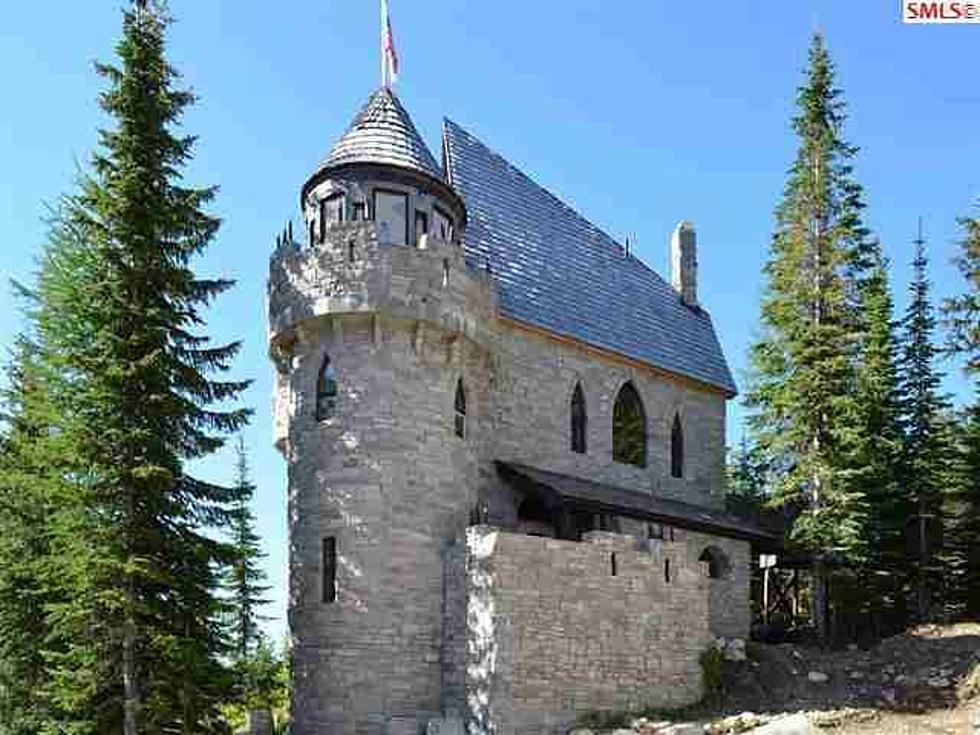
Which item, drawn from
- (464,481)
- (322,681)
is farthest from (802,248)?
(322,681)

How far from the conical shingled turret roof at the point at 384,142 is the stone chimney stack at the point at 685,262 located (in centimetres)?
1107

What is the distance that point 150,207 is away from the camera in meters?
16.2

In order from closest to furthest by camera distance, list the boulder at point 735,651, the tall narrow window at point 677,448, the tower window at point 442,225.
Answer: the tower window at point 442,225 → the boulder at point 735,651 → the tall narrow window at point 677,448

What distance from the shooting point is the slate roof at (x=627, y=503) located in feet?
64.9

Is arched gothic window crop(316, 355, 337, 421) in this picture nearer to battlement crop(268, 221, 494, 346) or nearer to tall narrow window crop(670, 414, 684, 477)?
battlement crop(268, 221, 494, 346)

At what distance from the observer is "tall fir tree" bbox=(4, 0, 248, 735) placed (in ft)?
49.0

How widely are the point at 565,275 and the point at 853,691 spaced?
11.5 metres

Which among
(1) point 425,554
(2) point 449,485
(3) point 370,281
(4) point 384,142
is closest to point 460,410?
(2) point 449,485

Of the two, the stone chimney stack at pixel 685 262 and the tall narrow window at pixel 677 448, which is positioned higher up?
the stone chimney stack at pixel 685 262

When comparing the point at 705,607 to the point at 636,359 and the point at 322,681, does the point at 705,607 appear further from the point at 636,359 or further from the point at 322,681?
the point at 322,681

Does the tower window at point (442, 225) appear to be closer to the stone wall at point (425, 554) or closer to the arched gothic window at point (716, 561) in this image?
the stone wall at point (425, 554)

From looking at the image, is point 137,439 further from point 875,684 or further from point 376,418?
point 875,684

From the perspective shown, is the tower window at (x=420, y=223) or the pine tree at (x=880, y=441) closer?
the tower window at (x=420, y=223)

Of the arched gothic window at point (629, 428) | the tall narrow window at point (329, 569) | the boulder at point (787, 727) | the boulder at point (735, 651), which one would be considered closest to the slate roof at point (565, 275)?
the arched gothic window at point (629, 428)
